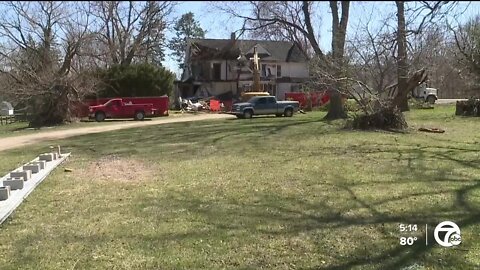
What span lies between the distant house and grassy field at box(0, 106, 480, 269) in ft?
139

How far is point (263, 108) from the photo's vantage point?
32.0 meters

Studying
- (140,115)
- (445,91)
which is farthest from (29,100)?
(445,91)

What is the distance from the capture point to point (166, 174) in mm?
9969

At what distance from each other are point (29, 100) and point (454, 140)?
2440cm

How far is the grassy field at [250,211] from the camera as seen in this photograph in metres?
4.77

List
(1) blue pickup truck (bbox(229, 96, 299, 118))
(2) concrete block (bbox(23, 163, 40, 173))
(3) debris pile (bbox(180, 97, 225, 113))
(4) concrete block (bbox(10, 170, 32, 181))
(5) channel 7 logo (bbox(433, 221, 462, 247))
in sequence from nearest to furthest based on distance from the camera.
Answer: (5) channel 7 logo (bbox(433, 221, 462, 247))
(4) concrete block (bbox(10, 170, 32, 181))
(2) concrete block (bbox(23, 163, 40, 173))
(1) blue pickup truck (bbox(229, 96, 299, 118))
(3) debris pile (bbox(180, 97, 225, 113))

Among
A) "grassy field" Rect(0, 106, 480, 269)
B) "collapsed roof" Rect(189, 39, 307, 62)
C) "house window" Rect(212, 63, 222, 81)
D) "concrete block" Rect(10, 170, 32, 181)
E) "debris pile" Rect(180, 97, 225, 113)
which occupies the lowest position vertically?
"debris pile" Rect(180, 97, 225, 113)

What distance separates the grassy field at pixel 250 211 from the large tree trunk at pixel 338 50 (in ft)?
27.2

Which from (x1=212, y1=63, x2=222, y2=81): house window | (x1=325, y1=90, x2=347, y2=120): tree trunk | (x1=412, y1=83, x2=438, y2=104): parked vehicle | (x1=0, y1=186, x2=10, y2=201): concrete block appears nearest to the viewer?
(x1=0, y1=186, x2=10, y2=201): concrete block

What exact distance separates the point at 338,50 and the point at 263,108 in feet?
31.8

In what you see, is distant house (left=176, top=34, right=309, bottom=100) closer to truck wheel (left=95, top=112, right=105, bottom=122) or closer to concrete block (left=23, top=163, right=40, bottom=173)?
truck wheel (left=95, top=112, right=105, bottom=122)

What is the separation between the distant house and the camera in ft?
179

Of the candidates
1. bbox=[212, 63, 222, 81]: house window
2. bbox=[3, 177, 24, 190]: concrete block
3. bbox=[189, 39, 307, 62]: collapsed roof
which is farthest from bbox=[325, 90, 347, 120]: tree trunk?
bbox=[212, 63, 222, 81]: house window

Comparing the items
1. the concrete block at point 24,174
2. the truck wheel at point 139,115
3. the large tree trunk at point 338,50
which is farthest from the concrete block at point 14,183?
the truck wheel at point 139,115
